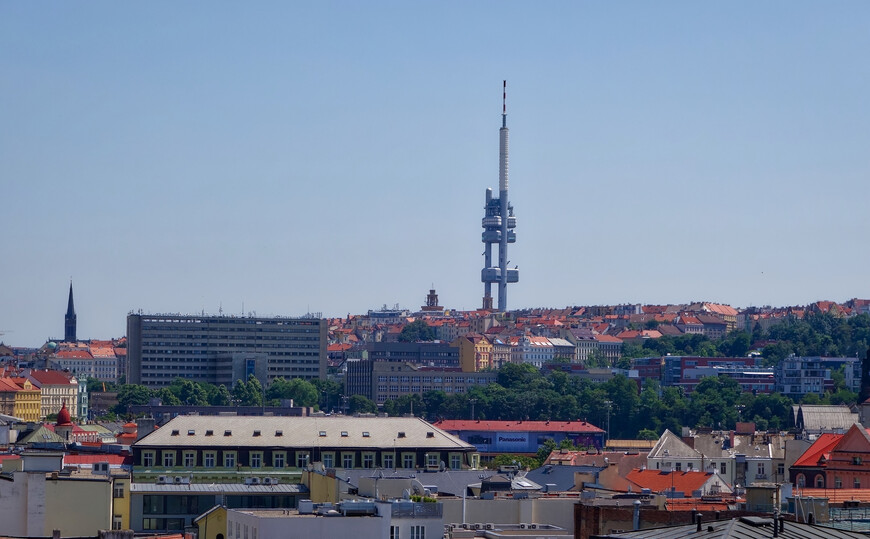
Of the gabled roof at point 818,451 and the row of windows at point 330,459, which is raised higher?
the gabled roof at point 818,451

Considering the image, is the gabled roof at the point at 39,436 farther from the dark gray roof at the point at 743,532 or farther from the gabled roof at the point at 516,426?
the gabled roof at the point at 516,426

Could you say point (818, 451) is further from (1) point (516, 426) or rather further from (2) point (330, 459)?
(1) point (516, 426)

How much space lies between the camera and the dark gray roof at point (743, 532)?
31.2 meters

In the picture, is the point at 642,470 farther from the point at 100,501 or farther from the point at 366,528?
the point at 366,528

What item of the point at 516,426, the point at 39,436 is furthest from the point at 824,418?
the point at 39,436

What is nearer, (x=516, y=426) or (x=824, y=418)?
(x=824, y=418)

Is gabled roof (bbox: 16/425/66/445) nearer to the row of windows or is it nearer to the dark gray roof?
the row of windows

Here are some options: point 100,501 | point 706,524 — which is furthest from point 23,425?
point 706,524

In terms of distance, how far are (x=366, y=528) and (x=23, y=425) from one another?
8078cm

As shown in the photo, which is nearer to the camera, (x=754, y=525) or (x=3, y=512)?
(x=754, y=525)

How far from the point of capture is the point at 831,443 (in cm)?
8856

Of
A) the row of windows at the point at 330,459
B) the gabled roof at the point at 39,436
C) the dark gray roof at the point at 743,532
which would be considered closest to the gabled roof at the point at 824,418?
the gabled roof at the point at 39,436

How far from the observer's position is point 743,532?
3136cm

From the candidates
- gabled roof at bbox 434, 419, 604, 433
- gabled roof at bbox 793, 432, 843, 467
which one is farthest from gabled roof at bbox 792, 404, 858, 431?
gabled roof at bbox 434, 419, 604, 433
